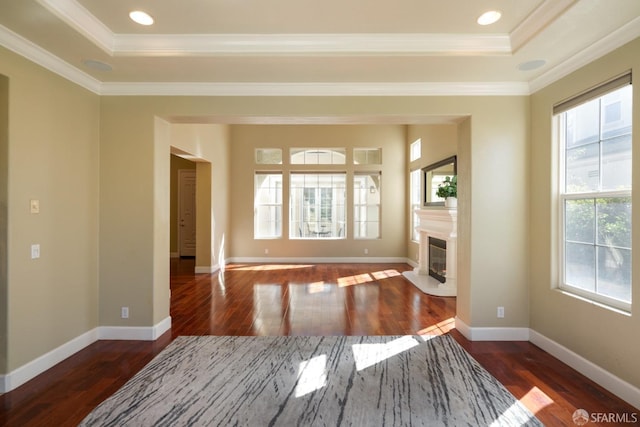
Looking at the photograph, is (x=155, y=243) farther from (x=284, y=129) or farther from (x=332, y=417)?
(x=284, y=129)

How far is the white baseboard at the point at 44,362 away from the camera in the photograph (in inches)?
94.1

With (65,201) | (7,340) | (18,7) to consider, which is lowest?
(7,340)

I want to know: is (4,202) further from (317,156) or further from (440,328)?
(317,156)

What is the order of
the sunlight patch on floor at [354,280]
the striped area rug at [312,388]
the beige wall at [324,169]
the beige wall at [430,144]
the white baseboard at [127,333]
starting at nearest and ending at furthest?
the striped area rug at [312,388], the white baseboard at [127,333], the beige wall at [430,144], the sunlight patch on floor at [354,280], the beige wall at [324,169]

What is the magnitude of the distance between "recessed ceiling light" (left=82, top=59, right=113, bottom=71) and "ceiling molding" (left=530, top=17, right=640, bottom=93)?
4063 millimetres

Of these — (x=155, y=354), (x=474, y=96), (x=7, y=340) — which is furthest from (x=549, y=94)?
(x=7, y=340)

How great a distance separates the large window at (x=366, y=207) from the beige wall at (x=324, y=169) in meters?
0.17

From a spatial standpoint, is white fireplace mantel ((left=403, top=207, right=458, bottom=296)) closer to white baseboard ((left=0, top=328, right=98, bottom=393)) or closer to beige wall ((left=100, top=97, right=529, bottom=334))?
beige wall ((left=100, top=97, right=529, bottom=334))

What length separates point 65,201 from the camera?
2922mm

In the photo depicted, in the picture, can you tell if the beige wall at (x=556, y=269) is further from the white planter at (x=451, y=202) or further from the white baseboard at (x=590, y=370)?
the white planter at (x=451, y=202)

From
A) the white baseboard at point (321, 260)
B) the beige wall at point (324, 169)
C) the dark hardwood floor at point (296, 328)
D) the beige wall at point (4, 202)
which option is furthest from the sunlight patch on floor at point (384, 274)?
the beige wall at point (4, 202)

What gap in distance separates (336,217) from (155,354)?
5496mm

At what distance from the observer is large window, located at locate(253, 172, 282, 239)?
7.97 metres

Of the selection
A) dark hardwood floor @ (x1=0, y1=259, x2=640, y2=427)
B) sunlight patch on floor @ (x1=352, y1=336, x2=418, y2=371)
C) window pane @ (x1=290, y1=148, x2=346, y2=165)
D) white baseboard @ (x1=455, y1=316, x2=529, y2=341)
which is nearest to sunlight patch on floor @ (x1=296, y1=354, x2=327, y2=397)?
sunlight patch on floor @ (x1=352, y1=336, x2=418, y2=371)
